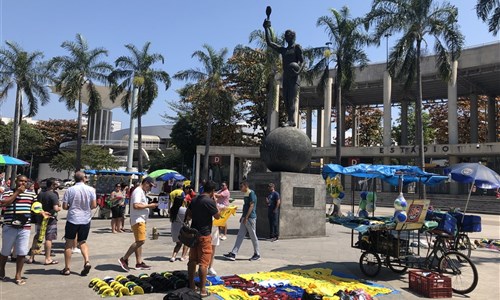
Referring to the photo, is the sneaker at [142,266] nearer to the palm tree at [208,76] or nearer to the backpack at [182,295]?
the backpack at [182,295]

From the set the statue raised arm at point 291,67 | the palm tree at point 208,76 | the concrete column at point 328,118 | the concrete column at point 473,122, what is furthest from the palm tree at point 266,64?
the concrete column at point 473,122

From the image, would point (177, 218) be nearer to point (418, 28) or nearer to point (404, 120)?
point (418, 28)

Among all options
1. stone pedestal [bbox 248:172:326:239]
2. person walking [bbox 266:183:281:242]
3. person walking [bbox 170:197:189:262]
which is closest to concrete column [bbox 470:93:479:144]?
stone pedestal [bbox 248:172:326:239]

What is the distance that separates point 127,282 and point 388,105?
35.5 meters

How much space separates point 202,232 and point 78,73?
29871 mm

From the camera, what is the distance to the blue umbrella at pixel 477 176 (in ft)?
30.0

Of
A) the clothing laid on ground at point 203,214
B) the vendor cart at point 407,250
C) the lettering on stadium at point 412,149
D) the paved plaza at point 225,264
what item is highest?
the lettering on stadium at point 412,149

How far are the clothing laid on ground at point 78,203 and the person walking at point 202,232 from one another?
2.10 m

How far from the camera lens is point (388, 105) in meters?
37.8

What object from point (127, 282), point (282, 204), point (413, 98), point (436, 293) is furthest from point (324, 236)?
point (413, 98)

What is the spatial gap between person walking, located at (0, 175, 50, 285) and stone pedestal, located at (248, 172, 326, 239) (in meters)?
6.95

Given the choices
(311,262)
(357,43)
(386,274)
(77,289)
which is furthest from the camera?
(357,43)

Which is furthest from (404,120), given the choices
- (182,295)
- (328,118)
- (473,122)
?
(182,295)

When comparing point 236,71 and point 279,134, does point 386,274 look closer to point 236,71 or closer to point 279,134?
point 279,134
